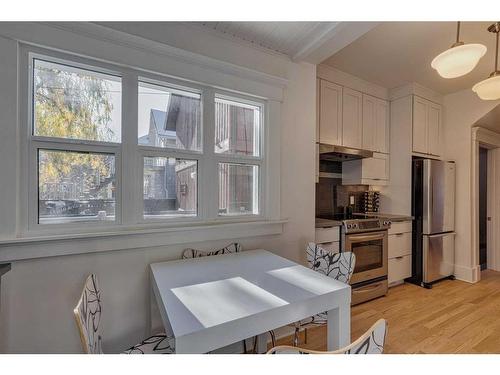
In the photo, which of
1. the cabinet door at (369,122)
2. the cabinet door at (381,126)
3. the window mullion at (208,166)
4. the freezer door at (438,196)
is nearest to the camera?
the window mullion at (208,166)

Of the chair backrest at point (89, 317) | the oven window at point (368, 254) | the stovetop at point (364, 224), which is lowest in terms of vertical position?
the oven window at point (368, 254)

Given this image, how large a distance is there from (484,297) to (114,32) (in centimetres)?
Result: 450

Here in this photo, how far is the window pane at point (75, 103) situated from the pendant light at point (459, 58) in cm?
210

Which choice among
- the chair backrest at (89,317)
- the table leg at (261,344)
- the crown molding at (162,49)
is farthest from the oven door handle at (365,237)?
the chair backrest at (89,317)

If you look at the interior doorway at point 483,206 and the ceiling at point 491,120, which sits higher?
the ceiling at point 491,120

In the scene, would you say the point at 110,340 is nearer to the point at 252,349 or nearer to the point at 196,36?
the point at 252,349

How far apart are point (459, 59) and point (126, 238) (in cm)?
233

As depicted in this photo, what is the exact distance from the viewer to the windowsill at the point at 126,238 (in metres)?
1.32

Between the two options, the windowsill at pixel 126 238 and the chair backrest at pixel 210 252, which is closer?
the windowsill at pixel 126 238

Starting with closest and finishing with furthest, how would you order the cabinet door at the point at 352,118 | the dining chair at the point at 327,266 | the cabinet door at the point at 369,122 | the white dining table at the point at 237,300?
the white dining table at the point at 237,300 < the dining chair at the point at 327,266 < the cabinet door at the point at 352,118 < the cabinet door at the point at 369,122

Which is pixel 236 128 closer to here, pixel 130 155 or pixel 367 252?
pixel 130 155

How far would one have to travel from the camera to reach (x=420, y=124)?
3340mm

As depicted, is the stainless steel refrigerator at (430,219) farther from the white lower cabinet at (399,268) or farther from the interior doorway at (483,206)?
the interior doorway at (483,206)
